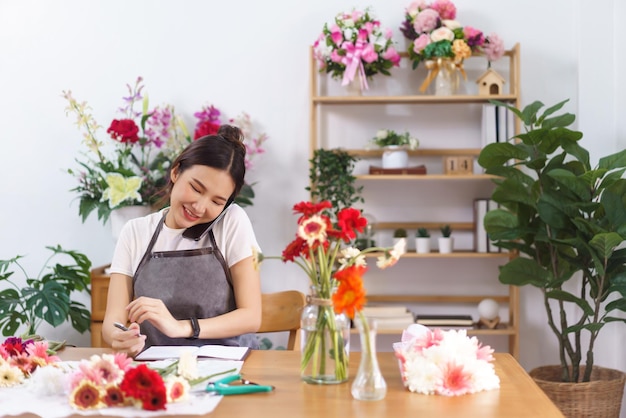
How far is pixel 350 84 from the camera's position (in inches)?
155

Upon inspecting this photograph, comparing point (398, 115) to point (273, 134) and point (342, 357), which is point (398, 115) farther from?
point (342, 357)

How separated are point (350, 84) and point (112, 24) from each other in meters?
1.27

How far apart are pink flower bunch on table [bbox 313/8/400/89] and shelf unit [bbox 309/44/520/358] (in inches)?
4.3

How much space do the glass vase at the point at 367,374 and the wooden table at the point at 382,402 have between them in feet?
0.05

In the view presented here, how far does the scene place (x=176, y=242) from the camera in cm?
238

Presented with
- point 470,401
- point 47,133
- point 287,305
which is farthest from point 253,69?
point 470,401

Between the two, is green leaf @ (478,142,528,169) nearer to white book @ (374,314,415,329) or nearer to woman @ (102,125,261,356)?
white book @ (374,314,415,329)

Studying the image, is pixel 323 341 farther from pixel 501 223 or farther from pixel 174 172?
pixel 501 223

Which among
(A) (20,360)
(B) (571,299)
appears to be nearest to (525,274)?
(B) (571,299)

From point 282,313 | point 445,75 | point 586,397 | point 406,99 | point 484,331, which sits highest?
point 445,75

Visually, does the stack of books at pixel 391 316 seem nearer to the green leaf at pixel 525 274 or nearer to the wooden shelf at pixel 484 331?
the wooden shelf at pixel 484 331

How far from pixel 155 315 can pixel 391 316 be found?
83.8 inches

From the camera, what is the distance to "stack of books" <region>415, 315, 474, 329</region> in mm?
3924

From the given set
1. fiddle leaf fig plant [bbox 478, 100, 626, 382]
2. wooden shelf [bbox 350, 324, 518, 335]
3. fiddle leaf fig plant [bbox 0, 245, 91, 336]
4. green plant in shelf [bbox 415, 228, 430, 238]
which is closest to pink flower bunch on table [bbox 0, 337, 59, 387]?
fiddle leaf fig plant [bbox 0, 245, 91, 336]
